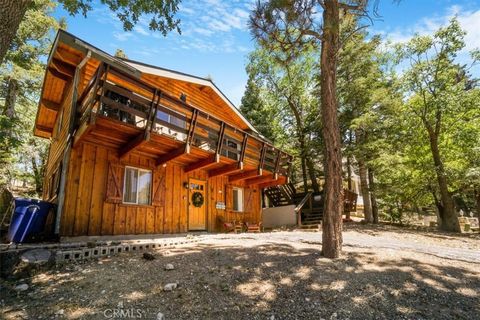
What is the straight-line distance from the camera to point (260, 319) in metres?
3.22

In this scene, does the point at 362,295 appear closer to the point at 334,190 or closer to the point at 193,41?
the point at 334,190

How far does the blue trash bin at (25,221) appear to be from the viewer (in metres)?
6.31

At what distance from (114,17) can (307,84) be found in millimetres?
16909

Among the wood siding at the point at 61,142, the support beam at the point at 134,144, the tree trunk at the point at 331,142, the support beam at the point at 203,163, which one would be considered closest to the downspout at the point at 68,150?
the wood siding at the point at 61,142

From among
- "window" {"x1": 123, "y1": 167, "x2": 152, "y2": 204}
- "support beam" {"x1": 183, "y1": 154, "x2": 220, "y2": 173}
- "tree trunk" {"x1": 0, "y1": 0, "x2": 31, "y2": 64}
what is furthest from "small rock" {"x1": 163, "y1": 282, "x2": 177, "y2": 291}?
"support beam" {"x1": 183, "y1": 154, "x2": 220, "y2": 173}

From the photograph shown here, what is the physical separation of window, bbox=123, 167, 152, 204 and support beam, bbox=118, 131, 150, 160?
0.63 m

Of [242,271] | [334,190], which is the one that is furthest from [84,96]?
[334,190]

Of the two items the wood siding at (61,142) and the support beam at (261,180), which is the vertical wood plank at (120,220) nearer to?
the wood siding at (61,142)

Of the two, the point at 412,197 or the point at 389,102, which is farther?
the point at 412,197

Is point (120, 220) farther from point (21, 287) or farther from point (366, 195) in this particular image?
point (366, 195)

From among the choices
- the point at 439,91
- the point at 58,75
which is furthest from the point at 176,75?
the point at 439,91

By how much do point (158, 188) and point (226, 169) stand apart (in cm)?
302

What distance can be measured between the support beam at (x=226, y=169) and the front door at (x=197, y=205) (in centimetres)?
58

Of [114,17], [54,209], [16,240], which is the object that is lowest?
[16,240]
